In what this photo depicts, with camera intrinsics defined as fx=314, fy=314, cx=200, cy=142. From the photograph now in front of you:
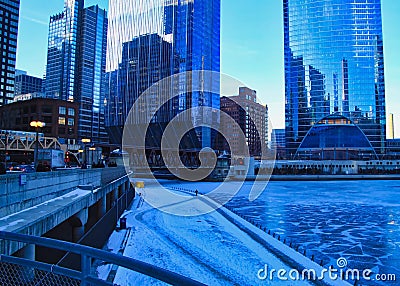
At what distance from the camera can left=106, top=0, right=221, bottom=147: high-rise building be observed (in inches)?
5022

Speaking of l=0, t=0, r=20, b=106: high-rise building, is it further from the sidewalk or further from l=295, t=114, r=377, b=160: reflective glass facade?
the sidewalk

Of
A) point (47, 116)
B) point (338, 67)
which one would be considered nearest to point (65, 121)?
point (47, 116)

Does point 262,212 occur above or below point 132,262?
below

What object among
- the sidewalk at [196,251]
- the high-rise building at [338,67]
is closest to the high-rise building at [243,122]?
the high-rise building at [338,67]

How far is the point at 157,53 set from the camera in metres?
132

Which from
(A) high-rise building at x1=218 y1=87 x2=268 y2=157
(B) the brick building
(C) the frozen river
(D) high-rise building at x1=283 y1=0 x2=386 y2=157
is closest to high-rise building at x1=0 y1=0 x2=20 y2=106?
(B) the brick building

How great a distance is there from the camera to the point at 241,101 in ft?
481

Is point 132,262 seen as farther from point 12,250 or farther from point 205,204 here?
point 205,204

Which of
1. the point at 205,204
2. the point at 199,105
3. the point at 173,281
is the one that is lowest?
the point at 205,204

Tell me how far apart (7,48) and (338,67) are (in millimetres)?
157991

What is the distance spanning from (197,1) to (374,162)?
99.3 metres

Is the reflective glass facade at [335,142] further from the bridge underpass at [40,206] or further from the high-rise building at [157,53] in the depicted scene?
the bridge underpass at [40,206]

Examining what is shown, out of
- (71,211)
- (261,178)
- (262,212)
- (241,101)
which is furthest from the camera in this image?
(241,101)

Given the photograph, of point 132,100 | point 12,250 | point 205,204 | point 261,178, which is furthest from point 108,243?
point 132,100
